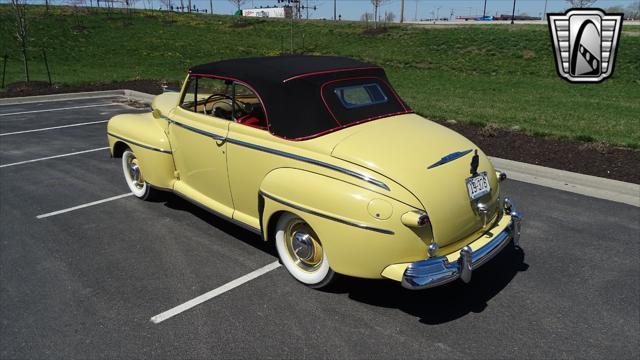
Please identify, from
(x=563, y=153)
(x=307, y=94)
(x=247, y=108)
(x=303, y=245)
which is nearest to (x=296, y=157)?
(x=307, y=94)

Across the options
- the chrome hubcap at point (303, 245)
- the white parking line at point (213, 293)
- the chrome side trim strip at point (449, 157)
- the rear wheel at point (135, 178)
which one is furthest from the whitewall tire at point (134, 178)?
the chrome side trim strip at point (449, 157)

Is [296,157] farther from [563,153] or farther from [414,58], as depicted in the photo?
[414,58]

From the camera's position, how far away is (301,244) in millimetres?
3936

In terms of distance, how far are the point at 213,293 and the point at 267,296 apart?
0.49 m

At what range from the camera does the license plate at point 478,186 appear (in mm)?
3654

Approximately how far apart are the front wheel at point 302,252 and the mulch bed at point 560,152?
4.98 meters

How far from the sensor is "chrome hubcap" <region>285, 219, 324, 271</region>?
3.88m

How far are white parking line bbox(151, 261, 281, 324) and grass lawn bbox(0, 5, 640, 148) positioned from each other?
6.83m

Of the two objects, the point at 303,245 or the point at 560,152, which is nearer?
the point at 303,245

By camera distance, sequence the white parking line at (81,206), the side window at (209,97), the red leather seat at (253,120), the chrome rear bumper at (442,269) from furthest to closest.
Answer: the white parking line at (81,206), the side window at (209,97), the red leather seat at (253,120), the chrome rear bumper at (442,269)

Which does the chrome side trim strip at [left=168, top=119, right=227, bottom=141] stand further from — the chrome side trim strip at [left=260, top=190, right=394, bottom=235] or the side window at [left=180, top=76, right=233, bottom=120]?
the chrome side trim strip at [left=260, top=190, right=394, bottom=235]

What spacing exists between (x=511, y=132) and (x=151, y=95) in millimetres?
10788

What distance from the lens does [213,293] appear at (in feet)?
12.9

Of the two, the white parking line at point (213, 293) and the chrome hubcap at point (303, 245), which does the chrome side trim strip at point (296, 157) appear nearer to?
the chrome hubcap at point (303, 245)
